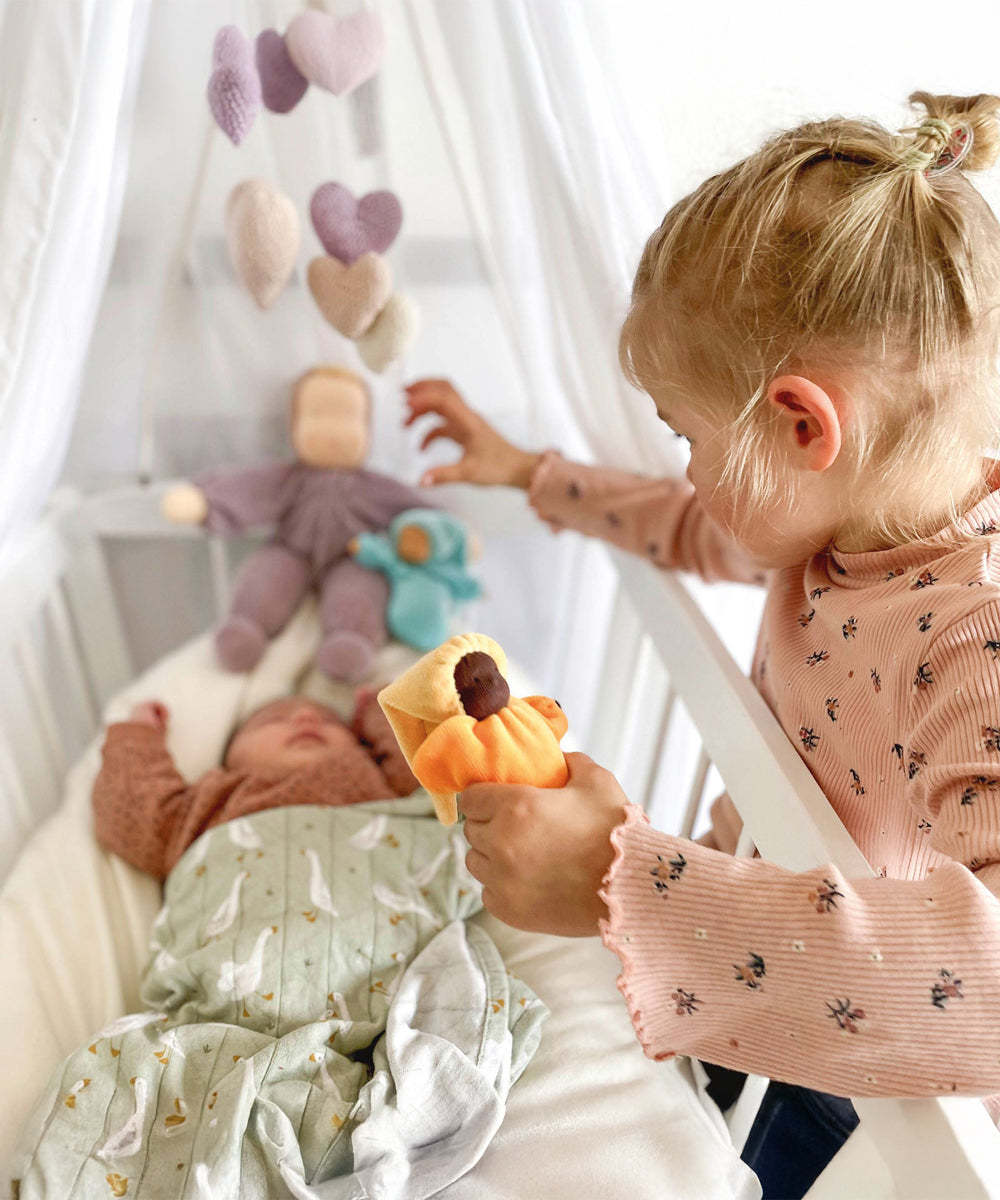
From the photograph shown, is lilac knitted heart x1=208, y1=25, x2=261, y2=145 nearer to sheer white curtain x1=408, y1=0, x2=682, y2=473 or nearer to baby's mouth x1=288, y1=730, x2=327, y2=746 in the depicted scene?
sheer white curtain x1=408, y1=0, x2=682, y2=473

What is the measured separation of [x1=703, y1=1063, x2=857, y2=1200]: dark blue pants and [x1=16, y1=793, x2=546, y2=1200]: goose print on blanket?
22cm

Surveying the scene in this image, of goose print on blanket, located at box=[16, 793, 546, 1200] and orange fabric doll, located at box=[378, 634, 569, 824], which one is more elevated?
orange fabric doll, located at box=[378, 634, 569, 824]

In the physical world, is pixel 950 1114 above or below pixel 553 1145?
above

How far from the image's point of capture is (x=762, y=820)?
0.75 metres

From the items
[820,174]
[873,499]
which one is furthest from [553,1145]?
[820,174]

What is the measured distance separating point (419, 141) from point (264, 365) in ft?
1.17

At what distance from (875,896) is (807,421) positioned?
0.31 metres

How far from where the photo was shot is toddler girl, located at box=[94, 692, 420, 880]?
105cm

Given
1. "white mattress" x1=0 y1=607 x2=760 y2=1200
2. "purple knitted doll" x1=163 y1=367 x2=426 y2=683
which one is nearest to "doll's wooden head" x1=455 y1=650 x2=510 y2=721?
"white mattress" x1=0 y1=607 x2=760 y2=1200

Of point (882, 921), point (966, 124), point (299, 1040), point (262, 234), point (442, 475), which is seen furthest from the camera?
point (442, 475)

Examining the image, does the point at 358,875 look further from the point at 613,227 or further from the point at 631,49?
the point at 631,49

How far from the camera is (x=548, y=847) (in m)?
0.62

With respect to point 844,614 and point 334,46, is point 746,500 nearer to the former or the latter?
point 844,614

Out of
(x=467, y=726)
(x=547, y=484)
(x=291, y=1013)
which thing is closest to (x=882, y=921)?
(x=467, y=726)
